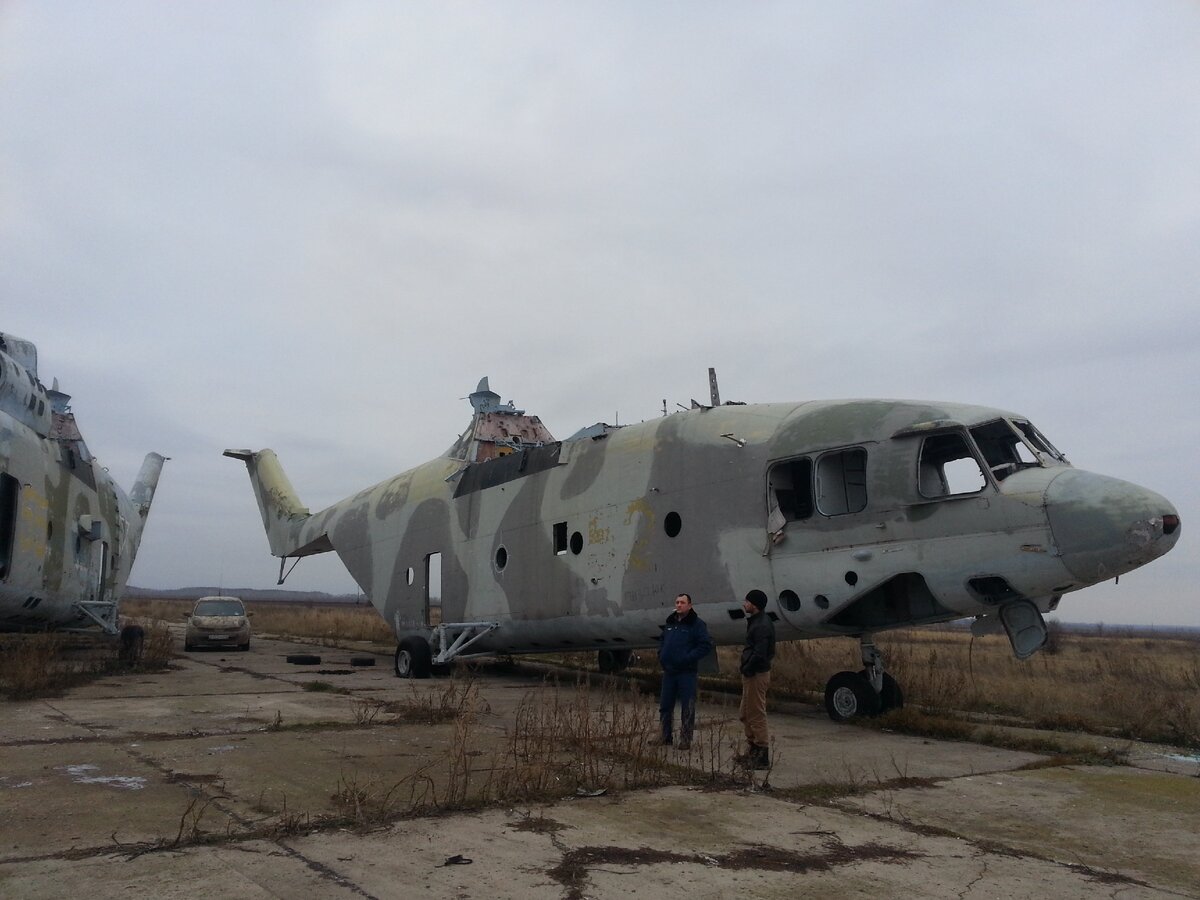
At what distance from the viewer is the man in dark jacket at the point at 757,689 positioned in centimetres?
724

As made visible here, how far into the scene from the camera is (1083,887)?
4.46 meters

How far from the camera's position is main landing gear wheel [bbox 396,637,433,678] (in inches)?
599

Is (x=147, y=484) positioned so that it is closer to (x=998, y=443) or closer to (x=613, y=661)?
(x=613, y=661)

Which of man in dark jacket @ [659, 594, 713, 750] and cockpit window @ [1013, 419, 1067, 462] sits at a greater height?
cockpit window @ [1013, 419, 1067, 462]

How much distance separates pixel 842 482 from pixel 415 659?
8.54m

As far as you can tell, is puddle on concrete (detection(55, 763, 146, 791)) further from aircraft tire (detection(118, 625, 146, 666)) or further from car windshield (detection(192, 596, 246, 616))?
car windshield (detection(192, 596, 246, 616))

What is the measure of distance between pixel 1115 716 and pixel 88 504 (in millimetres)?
18382

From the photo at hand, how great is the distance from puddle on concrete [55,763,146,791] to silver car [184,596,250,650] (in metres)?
17.1

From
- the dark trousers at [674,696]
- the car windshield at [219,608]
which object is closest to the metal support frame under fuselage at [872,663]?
the dark trousers at [674,696]

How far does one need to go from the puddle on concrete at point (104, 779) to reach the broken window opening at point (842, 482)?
749 cm

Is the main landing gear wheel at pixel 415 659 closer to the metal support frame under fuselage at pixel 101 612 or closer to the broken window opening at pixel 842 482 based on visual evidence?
the metal support frame under fuselage at pixel 101 612

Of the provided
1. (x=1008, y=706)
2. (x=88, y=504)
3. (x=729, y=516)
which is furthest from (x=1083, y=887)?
(x=88, y=504)

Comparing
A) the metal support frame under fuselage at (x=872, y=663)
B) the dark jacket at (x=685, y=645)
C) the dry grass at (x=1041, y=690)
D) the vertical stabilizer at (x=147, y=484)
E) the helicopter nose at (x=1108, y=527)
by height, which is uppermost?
the vertical stabilizer at (x=147, y=484)

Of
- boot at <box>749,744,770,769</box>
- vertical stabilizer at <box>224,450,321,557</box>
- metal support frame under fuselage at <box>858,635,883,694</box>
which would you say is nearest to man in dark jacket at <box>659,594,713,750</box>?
boot at <box>749,744,770,769</box>
